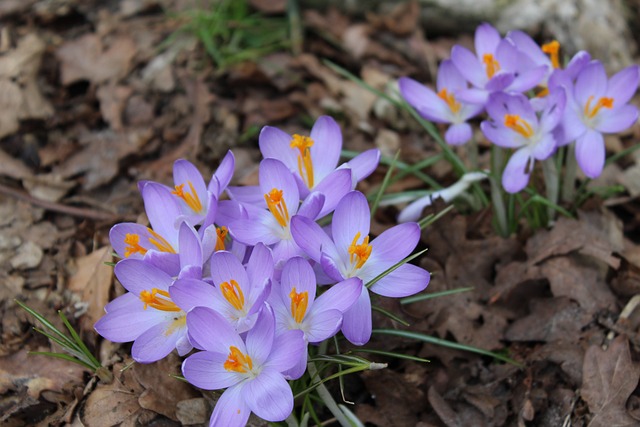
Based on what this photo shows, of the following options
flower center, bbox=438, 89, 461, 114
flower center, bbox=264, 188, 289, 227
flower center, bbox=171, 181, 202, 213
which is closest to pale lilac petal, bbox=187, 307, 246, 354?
Result: flower center, bbox=264, 188, 289, 227

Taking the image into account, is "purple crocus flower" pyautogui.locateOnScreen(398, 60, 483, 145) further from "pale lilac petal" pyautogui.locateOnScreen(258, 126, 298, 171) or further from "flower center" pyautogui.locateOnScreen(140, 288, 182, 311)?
"flower center" pyautogui.locateOnScreen(140, 288, 182, 311)

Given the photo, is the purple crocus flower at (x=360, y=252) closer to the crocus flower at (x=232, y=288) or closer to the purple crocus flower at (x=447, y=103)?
the crocus flower at (x=232, y=288)

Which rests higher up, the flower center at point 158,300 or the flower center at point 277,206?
the flower center at point 277,206

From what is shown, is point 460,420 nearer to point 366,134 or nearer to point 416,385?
point 416,385

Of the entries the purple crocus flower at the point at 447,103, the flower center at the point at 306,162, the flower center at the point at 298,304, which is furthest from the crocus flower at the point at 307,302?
the purple crocus flower at the point at 447,103

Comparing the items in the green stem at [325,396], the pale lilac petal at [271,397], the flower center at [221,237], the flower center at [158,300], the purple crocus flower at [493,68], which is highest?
the purple crocus flower at [493,68]

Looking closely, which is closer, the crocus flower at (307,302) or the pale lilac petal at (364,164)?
the crocus flower at (307,302)

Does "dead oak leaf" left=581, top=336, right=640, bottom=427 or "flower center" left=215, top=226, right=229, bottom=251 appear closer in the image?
"flower center" left=215, top=226, right=229, bottom=251
